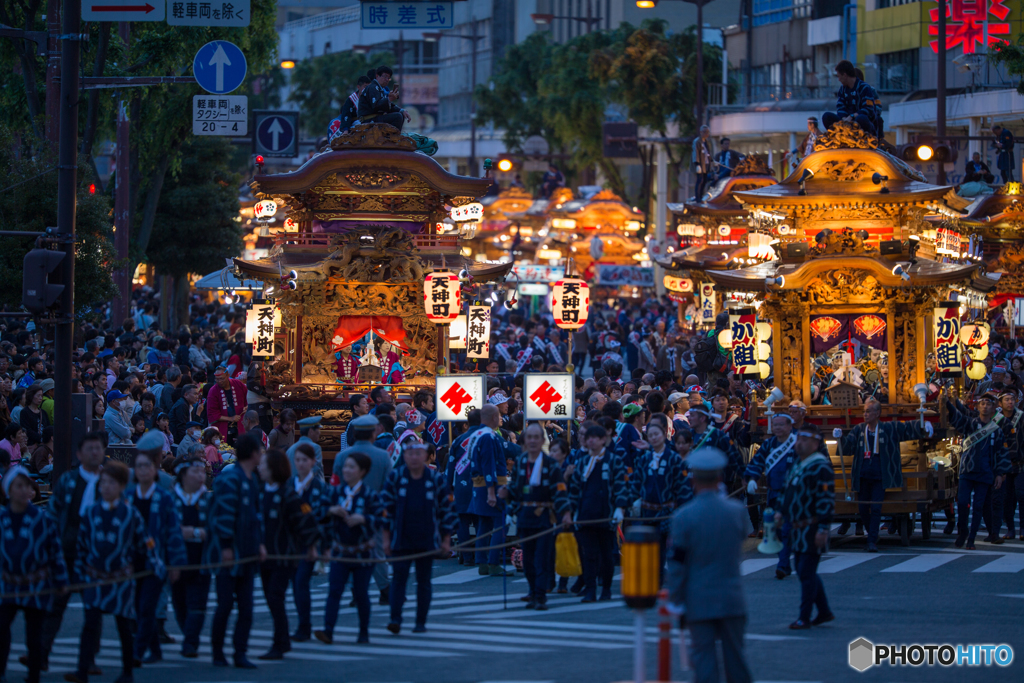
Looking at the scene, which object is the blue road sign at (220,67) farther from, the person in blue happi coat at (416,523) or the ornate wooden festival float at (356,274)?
the person in blue happi coat at (416,523)

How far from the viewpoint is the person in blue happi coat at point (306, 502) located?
11.0m

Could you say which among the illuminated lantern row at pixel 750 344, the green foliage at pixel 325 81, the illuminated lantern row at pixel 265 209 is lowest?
the illuminated lantern row at pixel 750 344

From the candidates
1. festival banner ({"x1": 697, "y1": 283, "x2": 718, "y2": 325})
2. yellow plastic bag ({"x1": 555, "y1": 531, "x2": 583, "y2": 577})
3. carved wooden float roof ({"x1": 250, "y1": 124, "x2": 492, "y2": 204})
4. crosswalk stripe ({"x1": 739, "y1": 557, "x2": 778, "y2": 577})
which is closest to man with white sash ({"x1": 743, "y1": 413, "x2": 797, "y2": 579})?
crosswalk stripe ({"x1": 739, "y1": 557, "x2": 778, "y2": 577})

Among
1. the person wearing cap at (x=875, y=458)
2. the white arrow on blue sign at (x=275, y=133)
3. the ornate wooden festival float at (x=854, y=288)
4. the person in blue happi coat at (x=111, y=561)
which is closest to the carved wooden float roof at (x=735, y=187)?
the white arrow on blue sign at (x=275, y=133)

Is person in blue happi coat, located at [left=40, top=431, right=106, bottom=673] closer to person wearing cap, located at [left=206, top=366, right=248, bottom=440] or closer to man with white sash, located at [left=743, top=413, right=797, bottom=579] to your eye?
man with white sash, located at [left=743, top=413, right=797, bottom=579]

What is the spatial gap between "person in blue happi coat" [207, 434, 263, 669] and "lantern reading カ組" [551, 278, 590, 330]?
13237 mm

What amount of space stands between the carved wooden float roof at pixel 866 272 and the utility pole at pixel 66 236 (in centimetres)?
848

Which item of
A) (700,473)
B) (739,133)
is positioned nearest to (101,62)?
(700,473)

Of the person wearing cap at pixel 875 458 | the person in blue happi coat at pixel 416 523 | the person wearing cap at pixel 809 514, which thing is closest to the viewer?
the person wearing cap at pixel 809 514

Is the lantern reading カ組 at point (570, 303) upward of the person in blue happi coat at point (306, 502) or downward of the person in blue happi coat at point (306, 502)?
upward

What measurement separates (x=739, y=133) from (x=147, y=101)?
1055 inches

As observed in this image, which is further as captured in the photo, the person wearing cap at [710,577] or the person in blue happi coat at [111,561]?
the person in blue happi coat at [111,561]

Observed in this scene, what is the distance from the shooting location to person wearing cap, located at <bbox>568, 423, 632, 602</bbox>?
12.9 metres

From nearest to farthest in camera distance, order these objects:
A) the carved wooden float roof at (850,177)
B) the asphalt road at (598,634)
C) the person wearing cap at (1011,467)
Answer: the asphalt road at (598,634) → the person wearing cap at (1011,467) → the carved wooden float roof at (850,177)
